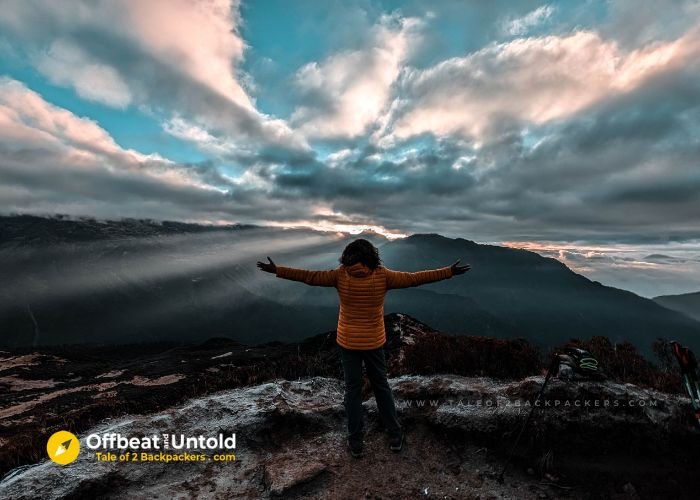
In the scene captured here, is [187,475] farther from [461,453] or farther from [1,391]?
[1,391]

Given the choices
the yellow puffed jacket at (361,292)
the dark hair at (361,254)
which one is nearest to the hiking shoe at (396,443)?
the yellow puffed jacket at (361,292)

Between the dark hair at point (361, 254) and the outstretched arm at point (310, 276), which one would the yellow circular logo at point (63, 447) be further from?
the dark hair at point (361, 254)

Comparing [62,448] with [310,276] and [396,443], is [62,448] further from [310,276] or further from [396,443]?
[396,443]

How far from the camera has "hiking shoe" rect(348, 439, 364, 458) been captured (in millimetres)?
6281

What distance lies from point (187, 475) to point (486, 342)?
713 centimetres

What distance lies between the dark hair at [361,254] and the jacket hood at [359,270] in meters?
0.06

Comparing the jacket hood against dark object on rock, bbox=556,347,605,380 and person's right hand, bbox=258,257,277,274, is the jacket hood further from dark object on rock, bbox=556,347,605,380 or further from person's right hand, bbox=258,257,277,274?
dark object on rock, bbox=556,347,605,380

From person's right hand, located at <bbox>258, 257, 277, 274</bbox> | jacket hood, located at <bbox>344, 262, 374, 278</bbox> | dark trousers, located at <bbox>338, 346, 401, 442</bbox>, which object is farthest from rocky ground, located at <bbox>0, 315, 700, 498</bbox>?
jacket hood, located at <bbox>344, 262, 374, 278</bbox>

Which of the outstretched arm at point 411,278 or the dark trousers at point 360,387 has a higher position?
the outstretched arm at point 411,278

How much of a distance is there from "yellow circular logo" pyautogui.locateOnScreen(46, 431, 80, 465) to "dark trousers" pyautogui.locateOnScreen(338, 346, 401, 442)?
15.4ft

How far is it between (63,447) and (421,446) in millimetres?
6305

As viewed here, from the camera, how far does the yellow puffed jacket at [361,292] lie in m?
6.04

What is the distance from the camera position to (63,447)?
6.35 metres

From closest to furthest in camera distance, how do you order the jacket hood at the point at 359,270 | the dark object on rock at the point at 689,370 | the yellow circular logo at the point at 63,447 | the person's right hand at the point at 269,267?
the dark object on rock at the point at 689,370
the jacket hood at the point at 359,270
the yellow circular logo at the point at 63,447
the person's right hand at the point at 269,267
